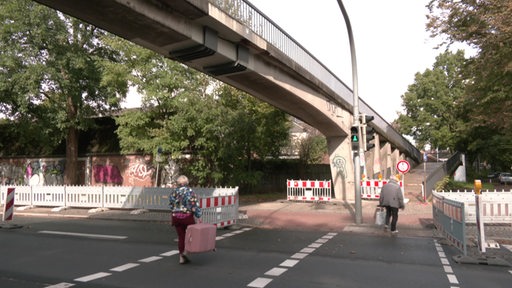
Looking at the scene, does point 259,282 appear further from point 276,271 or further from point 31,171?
point 31,171

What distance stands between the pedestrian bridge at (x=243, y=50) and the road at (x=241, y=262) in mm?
5460

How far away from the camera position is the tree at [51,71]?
2194cm

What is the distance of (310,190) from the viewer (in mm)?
20156

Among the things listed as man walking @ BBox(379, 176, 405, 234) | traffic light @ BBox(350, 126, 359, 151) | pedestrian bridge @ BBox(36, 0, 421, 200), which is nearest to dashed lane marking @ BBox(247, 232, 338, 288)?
man walking @ BBox(379, 176, 405, 234)

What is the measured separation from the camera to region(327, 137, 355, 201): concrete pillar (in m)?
21.1

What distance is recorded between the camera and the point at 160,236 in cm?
1082

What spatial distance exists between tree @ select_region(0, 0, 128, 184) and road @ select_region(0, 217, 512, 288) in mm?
11723

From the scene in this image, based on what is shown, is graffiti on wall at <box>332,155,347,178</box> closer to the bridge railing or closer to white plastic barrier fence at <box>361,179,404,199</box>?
white plastic barrier fence at <box>361,179,404,199</box>

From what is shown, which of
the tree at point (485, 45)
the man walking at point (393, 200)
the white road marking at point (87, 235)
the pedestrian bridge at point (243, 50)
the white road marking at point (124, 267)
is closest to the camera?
the white road marking at point (124, 267)

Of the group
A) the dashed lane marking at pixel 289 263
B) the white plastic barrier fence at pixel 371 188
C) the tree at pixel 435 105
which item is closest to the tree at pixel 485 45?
the white plastic barrier fence at pixel 371 188

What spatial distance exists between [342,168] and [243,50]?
10.4 meters

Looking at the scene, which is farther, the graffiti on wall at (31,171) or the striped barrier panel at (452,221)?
the graffiti on wall at (31,171)

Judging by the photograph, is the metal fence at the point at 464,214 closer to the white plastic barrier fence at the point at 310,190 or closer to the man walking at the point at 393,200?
the man walking at the point at 393,200

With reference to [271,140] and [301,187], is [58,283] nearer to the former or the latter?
[301,187]
